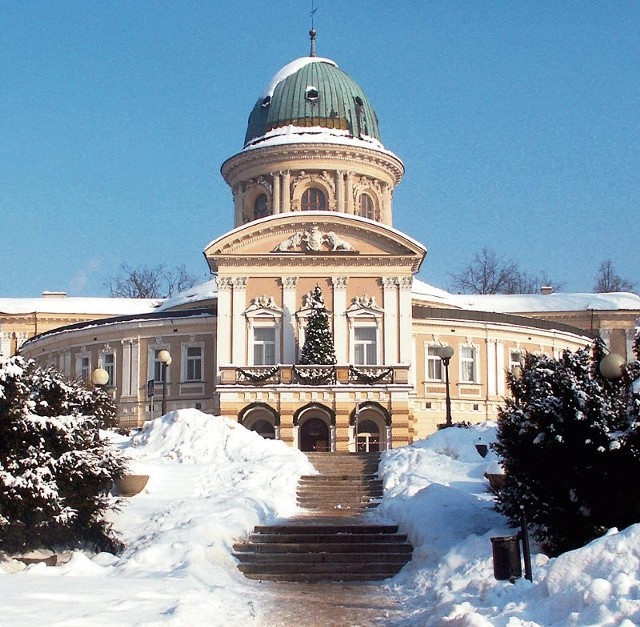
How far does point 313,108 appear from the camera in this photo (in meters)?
52.5

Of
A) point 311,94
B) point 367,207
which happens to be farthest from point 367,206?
point 311,94

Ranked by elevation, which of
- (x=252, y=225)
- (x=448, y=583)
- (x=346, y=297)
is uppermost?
(x=252, y=225)

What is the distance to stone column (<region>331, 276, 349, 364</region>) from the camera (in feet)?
139

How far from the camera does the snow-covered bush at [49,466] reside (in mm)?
16234

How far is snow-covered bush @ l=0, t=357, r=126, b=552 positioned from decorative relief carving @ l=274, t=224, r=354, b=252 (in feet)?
81.9

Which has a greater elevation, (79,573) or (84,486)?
(84,486)

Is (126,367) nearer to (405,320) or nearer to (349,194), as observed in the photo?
(349,194)

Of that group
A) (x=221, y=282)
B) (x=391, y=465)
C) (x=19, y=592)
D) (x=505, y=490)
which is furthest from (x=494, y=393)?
(x=19, y=592)

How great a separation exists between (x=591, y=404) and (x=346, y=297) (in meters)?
27.8

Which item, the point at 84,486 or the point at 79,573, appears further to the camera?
the point at 84,486

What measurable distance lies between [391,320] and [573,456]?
1085 inches

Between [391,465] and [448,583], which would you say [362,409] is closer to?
[391,465]

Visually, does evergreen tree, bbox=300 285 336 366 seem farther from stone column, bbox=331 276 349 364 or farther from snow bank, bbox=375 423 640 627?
snow bank, bbox=375 423 640 627

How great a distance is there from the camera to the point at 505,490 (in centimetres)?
1638
